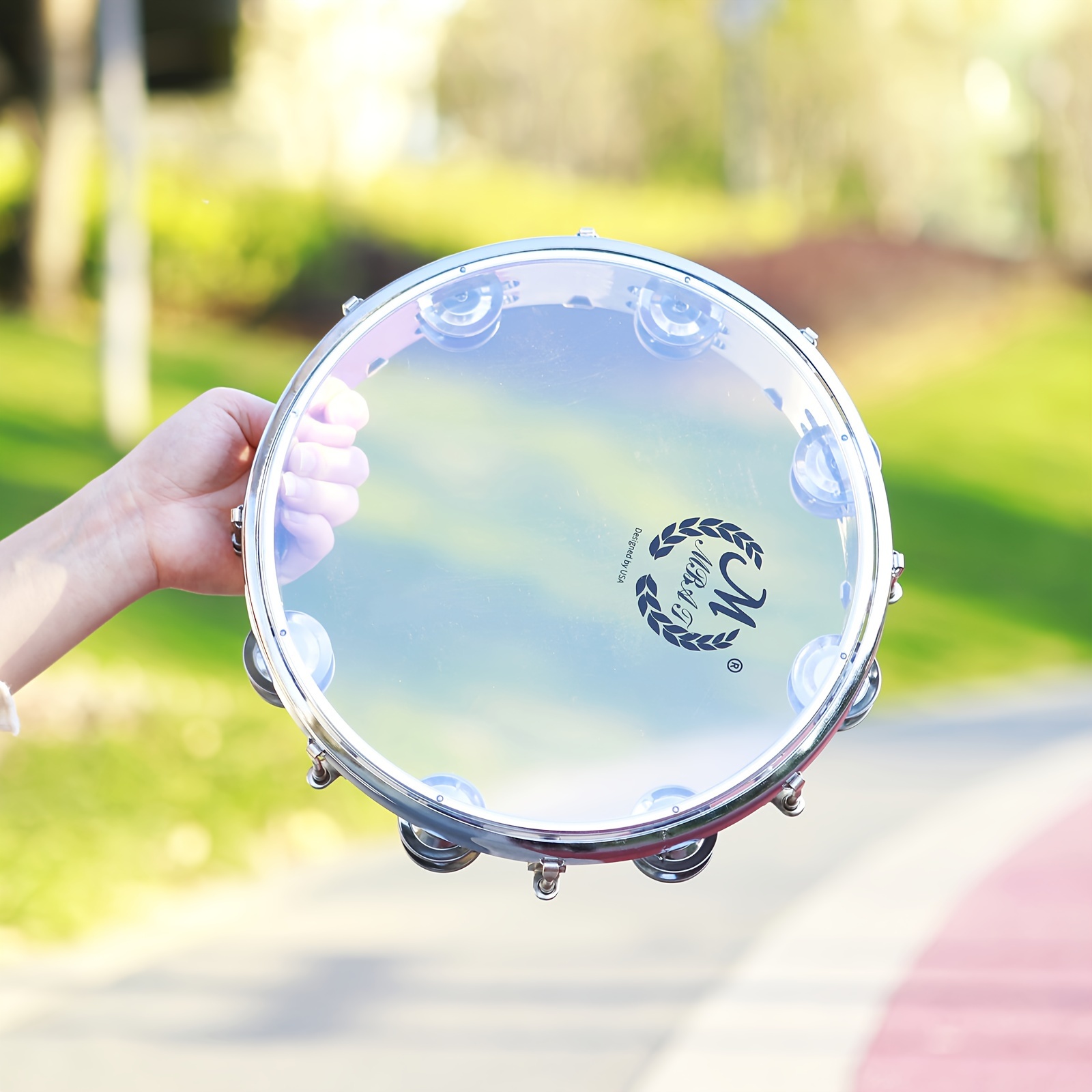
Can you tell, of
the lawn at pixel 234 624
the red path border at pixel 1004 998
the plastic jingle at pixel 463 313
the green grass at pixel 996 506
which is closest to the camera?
the plastic jingle at pixel 463 313

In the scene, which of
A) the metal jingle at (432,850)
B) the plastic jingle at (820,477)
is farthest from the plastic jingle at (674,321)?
the metal jingle at (432,850)

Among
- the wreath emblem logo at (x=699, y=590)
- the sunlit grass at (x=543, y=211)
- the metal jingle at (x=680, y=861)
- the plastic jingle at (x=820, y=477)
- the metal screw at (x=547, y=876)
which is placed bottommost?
the metal screw at (x=547, y=876)

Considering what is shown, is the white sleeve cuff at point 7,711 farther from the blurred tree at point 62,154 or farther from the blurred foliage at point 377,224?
the blurred foliage at point 377,224

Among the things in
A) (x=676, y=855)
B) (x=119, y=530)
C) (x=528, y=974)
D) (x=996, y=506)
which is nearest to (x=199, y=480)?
(x=119, y=530)

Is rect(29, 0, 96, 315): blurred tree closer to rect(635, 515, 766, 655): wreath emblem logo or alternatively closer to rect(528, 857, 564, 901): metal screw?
rect(635, 515, 766, 655): wreath emblem logo

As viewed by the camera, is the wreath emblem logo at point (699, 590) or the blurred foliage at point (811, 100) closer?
the wreath emblem logo at point (699, 590)

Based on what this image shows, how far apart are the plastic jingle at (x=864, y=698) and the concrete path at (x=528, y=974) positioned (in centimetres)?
202

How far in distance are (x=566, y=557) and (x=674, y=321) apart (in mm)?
330

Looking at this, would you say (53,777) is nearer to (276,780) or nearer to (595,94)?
(276,780)

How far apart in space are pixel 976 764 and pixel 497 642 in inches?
180

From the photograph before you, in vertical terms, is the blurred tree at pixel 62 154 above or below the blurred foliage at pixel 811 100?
below

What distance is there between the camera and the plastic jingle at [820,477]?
1.45m

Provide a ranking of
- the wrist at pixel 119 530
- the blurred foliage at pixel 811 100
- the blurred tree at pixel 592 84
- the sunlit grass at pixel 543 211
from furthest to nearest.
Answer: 1. the blurred foliage at pixel 811 100
2. the blurred tree at pixel 592 84
3. the sunlit grass at pixel 543 211
4. the wrist at pixel 119 530

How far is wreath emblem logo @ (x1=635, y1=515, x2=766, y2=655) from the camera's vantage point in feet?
4.69
